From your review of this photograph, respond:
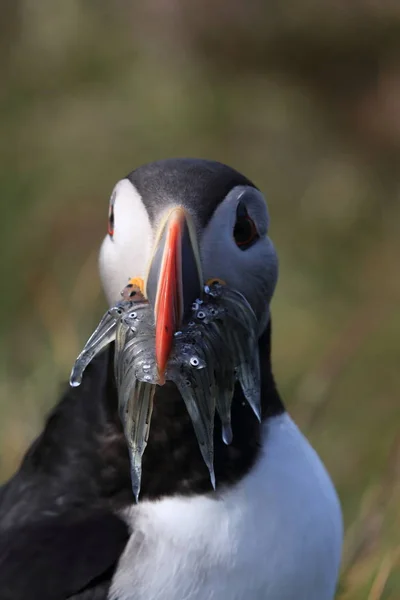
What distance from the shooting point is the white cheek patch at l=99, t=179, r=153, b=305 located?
7.11ft

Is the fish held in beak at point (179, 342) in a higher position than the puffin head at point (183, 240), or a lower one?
lower

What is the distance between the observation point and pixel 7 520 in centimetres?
253

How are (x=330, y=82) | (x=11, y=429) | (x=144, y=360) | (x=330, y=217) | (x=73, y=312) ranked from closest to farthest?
(x=144, y=360), (x=11, y=429), (x=73, y=312), (x=330, y=217), (x=330, y=82)

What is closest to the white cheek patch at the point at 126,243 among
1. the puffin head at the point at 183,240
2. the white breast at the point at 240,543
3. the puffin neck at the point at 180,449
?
the puffin head at the point at 183,240

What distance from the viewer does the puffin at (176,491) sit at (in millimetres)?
2250

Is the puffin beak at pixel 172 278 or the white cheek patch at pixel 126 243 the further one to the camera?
the white cheek patch at pixel 126 243

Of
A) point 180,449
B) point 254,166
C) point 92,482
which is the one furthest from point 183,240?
point 254,166

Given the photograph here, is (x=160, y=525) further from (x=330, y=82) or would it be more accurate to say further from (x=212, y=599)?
(x=330, y=82)

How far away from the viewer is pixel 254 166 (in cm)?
727

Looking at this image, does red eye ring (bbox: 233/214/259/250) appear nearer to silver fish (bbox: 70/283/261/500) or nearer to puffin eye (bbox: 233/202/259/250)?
puffin eye (bbox: 233/202/259/250)

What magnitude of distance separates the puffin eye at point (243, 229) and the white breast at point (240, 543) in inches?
18.8

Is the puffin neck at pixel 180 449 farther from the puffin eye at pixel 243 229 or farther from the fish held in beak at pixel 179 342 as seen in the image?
the puffin eye at pixel 243 229

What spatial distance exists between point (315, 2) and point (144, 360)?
7030mm

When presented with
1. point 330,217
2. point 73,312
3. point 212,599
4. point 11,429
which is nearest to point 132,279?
point 212,599
